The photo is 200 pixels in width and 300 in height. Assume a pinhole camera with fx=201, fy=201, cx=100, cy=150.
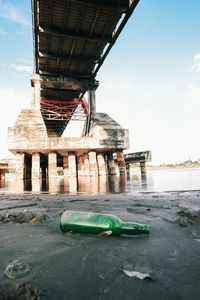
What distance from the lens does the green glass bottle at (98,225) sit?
1.60 m

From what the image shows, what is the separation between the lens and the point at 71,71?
51.6ft

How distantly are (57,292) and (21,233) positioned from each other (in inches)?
40.3

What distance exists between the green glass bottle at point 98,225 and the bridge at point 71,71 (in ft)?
34.5

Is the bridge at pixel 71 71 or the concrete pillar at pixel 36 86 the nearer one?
the bridge at pixel 71 71

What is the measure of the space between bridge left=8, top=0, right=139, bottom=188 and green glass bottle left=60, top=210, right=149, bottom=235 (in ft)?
34.5

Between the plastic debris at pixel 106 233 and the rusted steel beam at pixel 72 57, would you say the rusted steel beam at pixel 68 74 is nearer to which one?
the rusted steel beam at pixel 72 57

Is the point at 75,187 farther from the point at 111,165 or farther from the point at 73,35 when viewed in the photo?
the point at 73,35

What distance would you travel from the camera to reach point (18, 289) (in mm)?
861

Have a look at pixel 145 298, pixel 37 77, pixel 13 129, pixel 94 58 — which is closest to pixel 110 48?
pixel 94 58

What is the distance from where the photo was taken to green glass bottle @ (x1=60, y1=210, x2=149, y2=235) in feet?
5.24

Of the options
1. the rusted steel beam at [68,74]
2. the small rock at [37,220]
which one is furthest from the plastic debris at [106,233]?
the rusted steel beam at [68,74]

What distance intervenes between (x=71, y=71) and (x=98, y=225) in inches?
621

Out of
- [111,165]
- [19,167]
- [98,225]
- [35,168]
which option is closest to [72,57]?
[35,168]

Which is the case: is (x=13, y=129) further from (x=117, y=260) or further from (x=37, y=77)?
(x=117, y=260)
